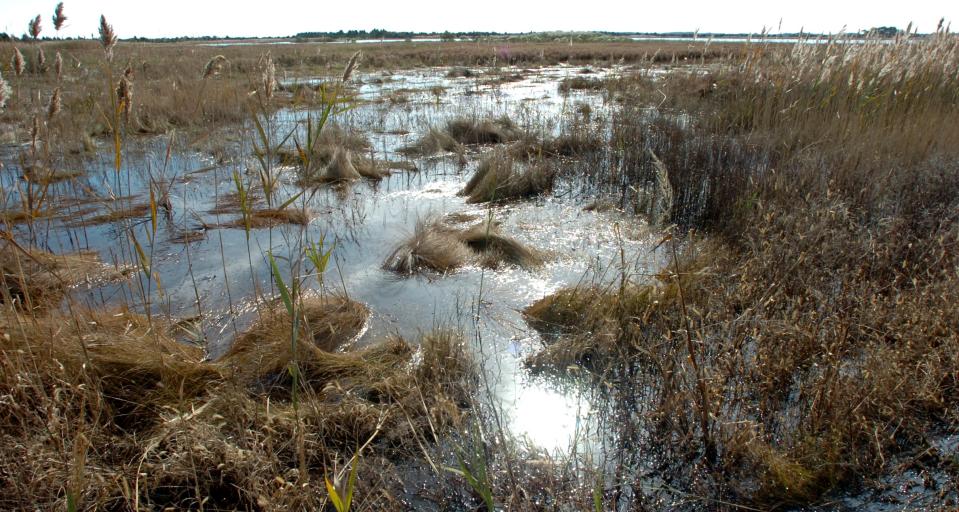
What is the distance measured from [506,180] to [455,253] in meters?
1.55

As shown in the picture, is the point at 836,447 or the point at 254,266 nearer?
the point at 836,447

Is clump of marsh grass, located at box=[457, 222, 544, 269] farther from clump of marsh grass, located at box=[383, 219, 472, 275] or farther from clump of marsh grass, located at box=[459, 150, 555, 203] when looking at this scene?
clump of marsh grass, located at box=[459, 150, 555, 203]

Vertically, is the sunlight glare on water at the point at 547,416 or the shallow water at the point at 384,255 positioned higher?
the shallow water at the point at 384,255

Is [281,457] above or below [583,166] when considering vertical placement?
below

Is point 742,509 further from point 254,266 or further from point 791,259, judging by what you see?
point 254,266

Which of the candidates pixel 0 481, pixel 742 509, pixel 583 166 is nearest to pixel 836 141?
pixel 583 166

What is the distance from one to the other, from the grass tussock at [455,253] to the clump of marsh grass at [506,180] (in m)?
1.16

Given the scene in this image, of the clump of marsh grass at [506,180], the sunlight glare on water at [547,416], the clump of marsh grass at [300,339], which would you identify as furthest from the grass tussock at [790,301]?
the clump of marsh grass at [300,339]

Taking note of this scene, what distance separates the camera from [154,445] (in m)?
1.82

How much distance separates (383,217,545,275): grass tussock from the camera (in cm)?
371

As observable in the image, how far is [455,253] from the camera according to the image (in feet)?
12.4

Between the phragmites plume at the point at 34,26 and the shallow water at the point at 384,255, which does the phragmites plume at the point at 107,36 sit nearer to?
Result: the phragmites plume at the point at 34,26

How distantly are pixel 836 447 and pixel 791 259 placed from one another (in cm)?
137

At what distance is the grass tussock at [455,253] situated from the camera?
12.2ft
